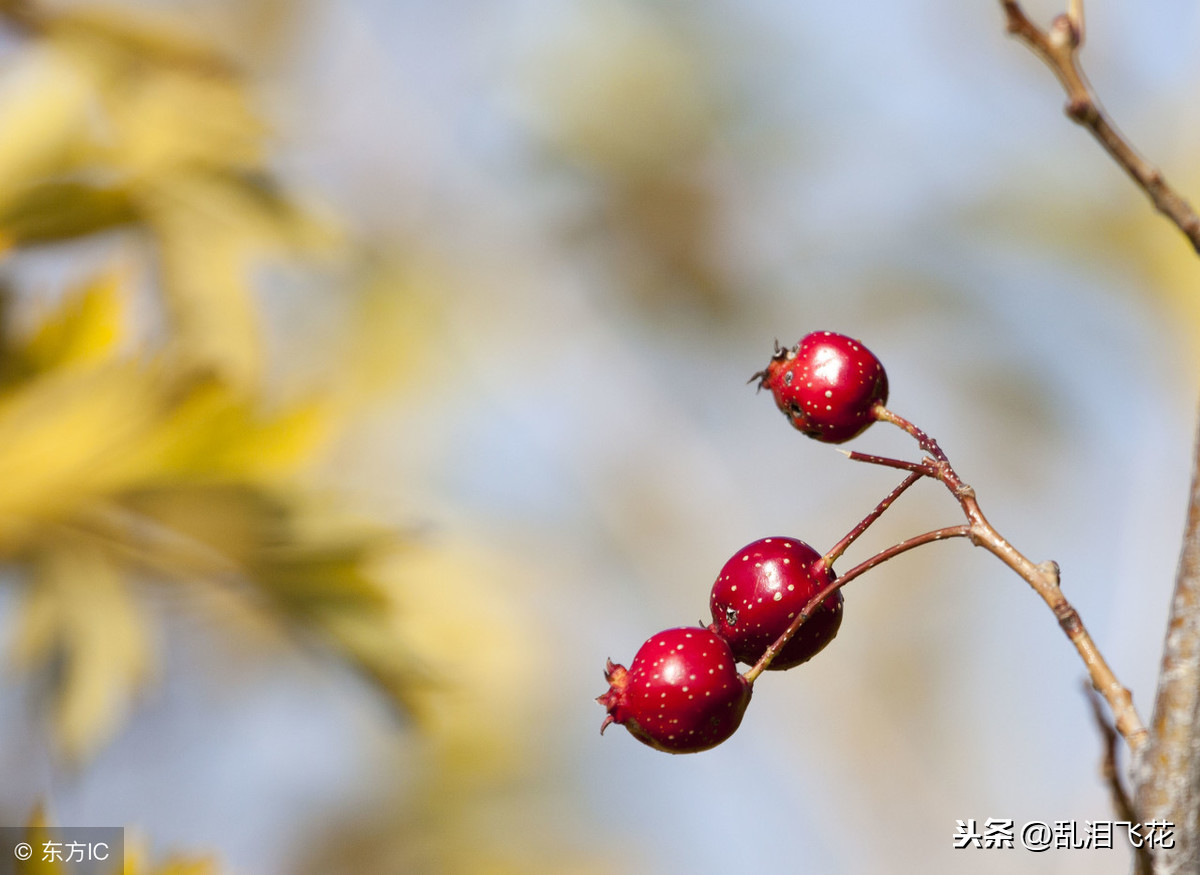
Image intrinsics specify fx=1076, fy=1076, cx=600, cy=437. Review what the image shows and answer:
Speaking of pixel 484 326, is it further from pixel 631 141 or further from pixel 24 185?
pixel 24 185

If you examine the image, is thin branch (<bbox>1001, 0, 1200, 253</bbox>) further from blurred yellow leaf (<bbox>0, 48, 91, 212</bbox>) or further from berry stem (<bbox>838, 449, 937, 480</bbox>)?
blurred yellow leaf (<bbox>0, 48, 91, 212</bbox>)

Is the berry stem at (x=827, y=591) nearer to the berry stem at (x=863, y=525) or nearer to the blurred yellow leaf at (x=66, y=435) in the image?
the berry stem at (x=863, y=525)

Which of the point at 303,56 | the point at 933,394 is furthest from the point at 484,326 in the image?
the point at 933,394

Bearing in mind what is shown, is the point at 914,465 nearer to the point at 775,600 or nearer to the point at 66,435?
the point at 775,600

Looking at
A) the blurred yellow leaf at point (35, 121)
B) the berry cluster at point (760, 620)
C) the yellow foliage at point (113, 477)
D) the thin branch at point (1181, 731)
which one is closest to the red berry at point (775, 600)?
the berry cluster at point (760, 620)

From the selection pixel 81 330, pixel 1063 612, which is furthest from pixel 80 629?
pixel 1063 612

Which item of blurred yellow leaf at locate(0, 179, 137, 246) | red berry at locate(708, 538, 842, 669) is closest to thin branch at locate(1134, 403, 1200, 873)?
red berry at locate(708, 538, 842, 669)
